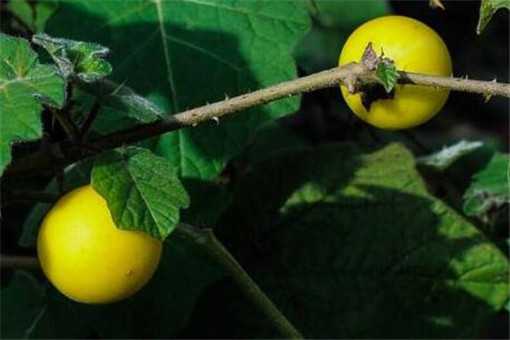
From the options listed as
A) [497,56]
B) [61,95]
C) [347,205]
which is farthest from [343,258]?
[497,56]

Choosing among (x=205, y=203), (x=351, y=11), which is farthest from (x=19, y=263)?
(x=351, y=11)

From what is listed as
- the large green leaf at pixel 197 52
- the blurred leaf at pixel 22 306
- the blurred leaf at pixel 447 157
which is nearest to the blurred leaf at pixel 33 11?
the large green leaf at pixel 197 52

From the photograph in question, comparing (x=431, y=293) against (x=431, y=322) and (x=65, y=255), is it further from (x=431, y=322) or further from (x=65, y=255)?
(x=65, y=255)

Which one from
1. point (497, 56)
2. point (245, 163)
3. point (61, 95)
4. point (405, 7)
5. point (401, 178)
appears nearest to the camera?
point (61, 95)

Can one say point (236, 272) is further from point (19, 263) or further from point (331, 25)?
point (331, 25)

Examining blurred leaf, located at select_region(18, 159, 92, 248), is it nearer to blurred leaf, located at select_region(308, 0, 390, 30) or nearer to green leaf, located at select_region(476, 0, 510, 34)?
green leaf, located at select_region(476, 0, 510, 34)

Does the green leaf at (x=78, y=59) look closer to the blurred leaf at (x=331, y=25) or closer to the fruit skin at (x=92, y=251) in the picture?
the fruit skin at (x=92, y=251)

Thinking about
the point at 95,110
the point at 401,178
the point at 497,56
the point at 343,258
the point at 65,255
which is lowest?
the point at 497,56

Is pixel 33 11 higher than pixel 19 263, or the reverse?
pixel 33 11
